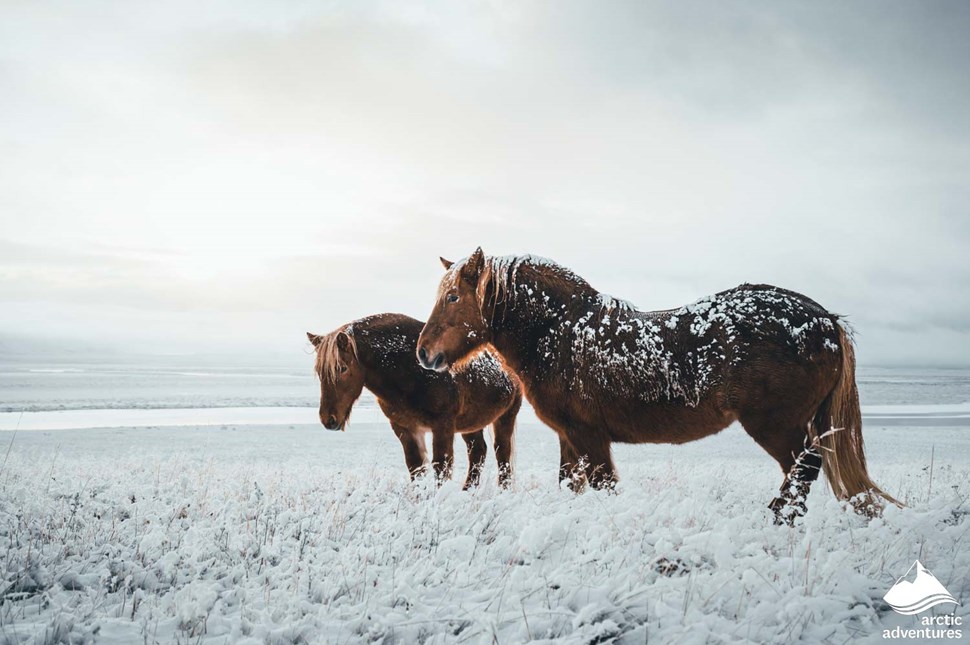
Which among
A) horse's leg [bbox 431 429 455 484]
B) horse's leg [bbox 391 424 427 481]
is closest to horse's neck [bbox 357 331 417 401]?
horse's leg [bbox 391 424 427 481]

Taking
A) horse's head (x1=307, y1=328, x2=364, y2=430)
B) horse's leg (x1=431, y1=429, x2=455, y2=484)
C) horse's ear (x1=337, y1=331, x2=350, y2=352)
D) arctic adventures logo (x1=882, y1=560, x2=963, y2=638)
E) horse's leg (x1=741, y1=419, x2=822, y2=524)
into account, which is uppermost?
horse's ear (x1=337, y1=331, x2=350, y2=352)

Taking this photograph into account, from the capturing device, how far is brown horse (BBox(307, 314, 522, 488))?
7.07m

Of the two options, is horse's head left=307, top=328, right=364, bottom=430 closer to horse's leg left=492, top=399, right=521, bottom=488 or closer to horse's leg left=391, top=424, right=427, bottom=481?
horse's leg left=391, top=424, right=427, bottom=481

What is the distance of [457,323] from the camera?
5.90m

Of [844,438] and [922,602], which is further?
[844,438]

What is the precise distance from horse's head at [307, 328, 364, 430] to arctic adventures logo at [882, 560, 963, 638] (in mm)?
5573

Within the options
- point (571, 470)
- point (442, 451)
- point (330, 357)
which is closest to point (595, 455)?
point (571, 470)

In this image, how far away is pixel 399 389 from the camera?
23.8 ft

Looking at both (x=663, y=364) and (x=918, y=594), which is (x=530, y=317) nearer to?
(x=663, y=364)

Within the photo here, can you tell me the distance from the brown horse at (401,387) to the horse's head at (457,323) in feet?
3.71

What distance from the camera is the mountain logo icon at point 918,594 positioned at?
11.0 ft

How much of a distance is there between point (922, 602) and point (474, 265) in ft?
14.3

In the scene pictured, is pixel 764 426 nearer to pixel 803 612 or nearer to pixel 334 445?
pixel 803 612

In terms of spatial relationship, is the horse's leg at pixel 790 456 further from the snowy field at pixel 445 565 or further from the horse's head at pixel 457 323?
the horse's head at pixel 457 323
